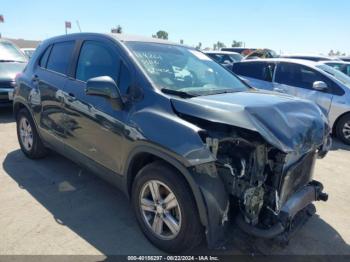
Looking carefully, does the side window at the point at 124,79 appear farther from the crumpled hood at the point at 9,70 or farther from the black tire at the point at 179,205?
the crumpled hood at the point at 9,70

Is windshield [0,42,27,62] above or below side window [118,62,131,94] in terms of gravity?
below

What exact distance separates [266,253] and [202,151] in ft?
4.16

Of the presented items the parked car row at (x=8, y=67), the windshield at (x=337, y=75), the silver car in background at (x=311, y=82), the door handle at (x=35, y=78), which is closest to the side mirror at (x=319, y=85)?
the silver car in background at (x=311, y=82)

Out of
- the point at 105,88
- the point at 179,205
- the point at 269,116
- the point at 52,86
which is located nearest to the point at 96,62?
the point at 105,88

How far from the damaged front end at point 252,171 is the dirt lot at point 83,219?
16.0 inches

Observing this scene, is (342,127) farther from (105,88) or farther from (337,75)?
(105,88)

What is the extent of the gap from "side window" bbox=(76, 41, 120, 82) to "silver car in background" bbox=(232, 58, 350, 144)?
4.81 m

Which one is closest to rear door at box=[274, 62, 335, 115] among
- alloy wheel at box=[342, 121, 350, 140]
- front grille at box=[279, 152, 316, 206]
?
alloy wheel at box=[342, 121, 350, 140]

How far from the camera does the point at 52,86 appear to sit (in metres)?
4.21

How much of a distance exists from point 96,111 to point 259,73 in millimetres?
5722

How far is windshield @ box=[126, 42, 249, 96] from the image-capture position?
10.6 ft

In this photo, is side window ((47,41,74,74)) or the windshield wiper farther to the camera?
side window ((47,41,74,74))

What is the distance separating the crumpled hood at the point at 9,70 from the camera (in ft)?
26.6

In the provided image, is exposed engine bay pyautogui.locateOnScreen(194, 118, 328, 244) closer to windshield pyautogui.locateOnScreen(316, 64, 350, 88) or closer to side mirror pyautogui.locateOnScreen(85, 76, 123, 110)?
side mirror pyautogui.locateOnScreen(85, 76, 123, 110)
